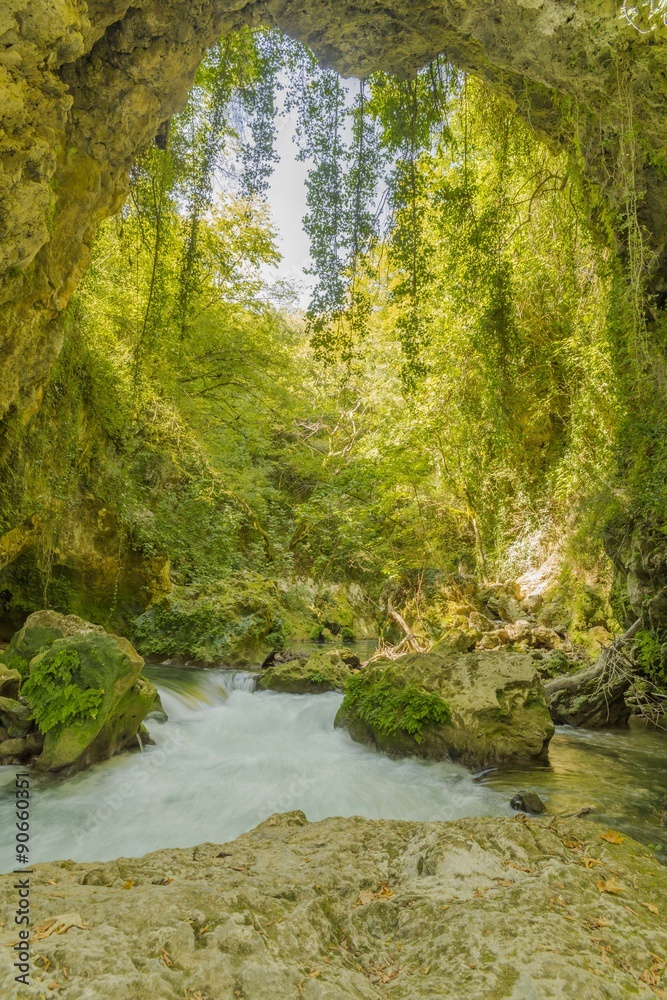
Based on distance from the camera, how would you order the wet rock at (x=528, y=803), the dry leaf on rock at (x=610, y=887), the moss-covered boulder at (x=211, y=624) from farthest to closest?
the moss-covered boulder at (x=211, y=624), the wet rock at (x=528, y=803), the dry leaf on rock at (x=610, y=887)

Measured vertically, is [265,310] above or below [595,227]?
above

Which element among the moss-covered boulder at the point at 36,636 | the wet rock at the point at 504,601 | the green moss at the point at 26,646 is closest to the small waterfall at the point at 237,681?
the moss-covered boulder at the point at 36,636

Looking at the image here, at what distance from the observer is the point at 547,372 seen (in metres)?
9.50

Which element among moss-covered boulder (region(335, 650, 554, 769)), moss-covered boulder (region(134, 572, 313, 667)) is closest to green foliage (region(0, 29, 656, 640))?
moss-covered boulder (region(134, 572, 313, 667))

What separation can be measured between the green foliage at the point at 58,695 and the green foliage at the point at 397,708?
9.73ft

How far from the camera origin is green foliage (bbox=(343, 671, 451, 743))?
20.0 feet

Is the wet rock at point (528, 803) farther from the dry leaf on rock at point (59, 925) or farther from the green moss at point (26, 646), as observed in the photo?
the green moss at point (26, 646)

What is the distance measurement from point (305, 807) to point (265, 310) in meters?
10.0

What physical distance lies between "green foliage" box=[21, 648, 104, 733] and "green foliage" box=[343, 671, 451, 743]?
2.97 m

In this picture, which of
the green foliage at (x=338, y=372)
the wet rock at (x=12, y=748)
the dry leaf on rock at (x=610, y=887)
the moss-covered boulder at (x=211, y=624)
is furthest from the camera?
the moss-covered boulder at (x=211, y=624)

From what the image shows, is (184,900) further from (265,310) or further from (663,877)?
(265,310)

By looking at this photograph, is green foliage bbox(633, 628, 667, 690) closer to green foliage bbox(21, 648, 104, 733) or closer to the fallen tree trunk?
the fallen tree trunk

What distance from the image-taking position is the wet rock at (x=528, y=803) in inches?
179

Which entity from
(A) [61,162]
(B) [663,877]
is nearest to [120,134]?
(A) [61,162]
